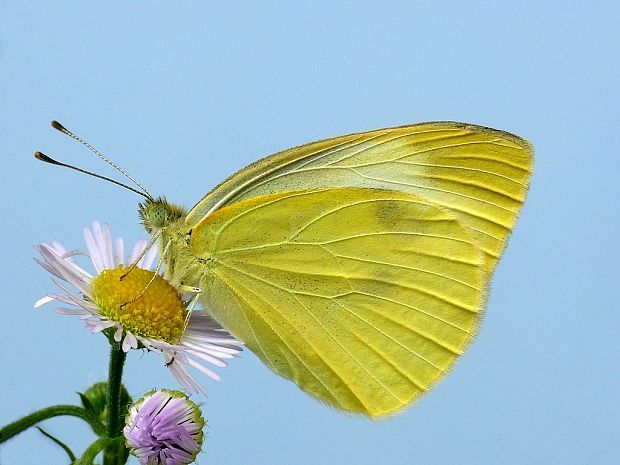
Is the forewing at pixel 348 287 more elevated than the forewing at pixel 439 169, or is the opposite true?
the forewing at pixel 439 169

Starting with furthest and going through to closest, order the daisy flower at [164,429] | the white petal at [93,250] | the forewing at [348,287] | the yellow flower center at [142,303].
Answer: the white petal at [93,250] < the forewing at [348,287] < the yellow flower center at [142,303] < the daisy flower at [164,429]

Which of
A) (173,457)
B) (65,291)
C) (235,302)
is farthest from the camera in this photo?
(235,302)

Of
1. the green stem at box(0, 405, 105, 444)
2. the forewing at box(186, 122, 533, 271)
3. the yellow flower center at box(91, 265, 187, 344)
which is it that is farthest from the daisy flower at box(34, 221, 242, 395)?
the forewing at box(186, 122, 533, 271)

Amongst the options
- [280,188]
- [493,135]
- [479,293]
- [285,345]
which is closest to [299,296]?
[285,345]

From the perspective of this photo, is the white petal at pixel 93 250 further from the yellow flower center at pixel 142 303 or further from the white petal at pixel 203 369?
the white petal at pixel 203 369

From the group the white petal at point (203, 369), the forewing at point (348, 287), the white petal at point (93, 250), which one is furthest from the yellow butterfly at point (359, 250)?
the white petal at point (93, 250)

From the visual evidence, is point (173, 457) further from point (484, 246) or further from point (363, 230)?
point (484, 246)

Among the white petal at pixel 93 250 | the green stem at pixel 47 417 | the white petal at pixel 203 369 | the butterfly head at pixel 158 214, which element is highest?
the butterfly head at pixel 158 214

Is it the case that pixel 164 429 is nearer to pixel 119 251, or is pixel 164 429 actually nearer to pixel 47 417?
pixel 47 417
